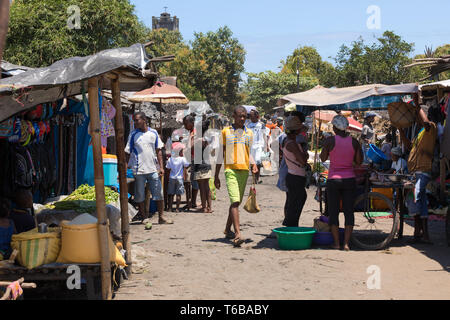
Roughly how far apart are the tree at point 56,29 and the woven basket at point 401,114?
15.7 meters

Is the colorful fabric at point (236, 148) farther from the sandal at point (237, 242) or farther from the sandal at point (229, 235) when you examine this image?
the sandal at point (229, 235)

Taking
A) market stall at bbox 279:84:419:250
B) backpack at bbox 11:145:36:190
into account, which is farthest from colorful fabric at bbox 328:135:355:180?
backpack at bbox 11:145:36:190

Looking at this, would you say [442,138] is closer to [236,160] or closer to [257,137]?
[236,160]

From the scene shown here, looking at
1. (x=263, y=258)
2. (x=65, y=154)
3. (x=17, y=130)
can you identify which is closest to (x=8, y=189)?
(x=17, y=130)

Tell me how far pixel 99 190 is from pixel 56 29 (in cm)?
1876

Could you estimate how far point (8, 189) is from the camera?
7461 mm

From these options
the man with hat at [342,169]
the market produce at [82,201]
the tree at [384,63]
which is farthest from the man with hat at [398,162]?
the tree at [384,63]

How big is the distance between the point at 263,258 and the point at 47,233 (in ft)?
10.6

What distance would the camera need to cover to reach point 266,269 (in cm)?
720

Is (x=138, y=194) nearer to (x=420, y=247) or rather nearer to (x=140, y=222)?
(x=140, y=222)

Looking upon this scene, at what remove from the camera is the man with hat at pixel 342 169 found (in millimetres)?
8172

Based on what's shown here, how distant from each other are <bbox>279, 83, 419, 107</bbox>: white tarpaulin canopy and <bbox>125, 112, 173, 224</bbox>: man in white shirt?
9.16ft

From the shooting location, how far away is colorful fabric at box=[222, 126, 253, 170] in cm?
868
